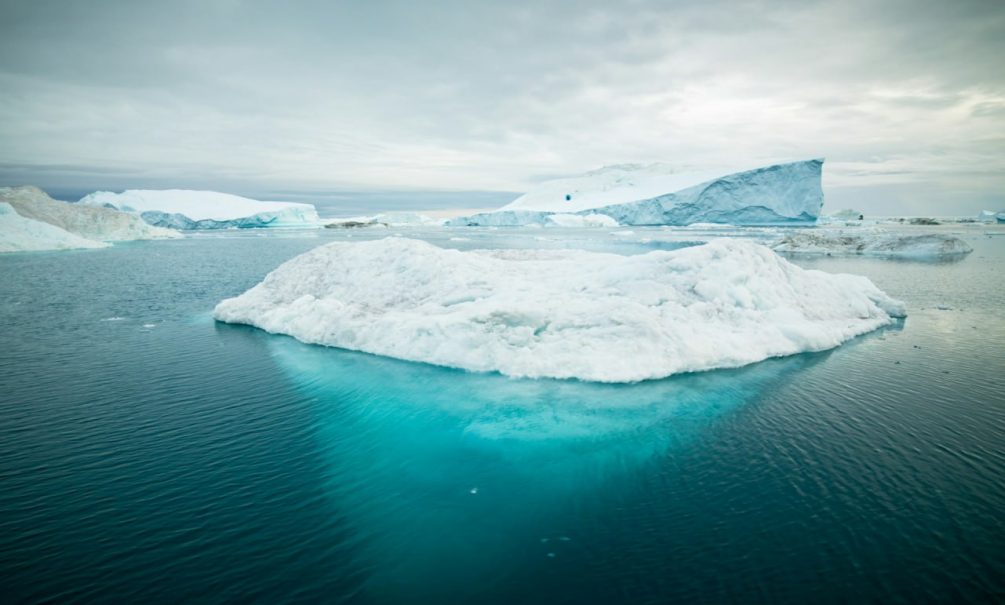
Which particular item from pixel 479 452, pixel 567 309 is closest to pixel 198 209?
pixel 567 309

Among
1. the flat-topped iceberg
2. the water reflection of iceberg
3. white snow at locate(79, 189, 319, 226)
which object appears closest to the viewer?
the water reflection of iceberg

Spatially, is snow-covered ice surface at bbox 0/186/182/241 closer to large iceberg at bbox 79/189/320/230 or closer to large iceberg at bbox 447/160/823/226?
large iceberg at bbox 79/189/320/230

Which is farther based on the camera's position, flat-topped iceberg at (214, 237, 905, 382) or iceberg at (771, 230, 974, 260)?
iceberg at (771, 230, 974, 260)

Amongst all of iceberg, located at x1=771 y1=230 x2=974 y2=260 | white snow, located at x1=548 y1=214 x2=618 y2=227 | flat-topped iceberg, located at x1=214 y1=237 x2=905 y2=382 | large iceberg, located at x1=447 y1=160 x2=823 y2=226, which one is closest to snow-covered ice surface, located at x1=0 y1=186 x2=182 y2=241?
flat-topped iceberg, located at x1=214 y1=237 x2=905 y2=382

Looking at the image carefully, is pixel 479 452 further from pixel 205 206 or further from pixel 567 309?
pixel 205 206

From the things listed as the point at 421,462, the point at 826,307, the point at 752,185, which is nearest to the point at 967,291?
the point at 826,307

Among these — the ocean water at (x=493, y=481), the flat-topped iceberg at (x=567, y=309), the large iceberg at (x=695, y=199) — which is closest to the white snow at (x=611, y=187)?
the large iceberg at (x=695, y=199)
